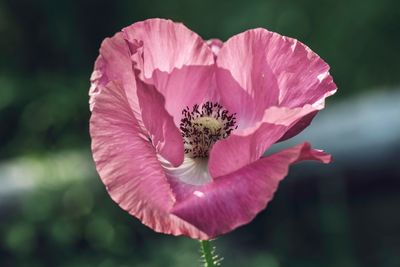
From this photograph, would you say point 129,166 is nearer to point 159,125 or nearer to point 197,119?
point 159,125

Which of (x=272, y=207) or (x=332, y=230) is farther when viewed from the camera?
(x=272, y=207)

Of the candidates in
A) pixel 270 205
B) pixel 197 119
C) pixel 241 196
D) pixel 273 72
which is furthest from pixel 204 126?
pixel 270 205

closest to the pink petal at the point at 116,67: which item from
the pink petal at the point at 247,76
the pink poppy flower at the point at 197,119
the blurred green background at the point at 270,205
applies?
the pink poppy flower at the point at 197,119

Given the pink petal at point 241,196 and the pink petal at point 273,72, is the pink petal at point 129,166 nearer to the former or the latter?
the pink petal at point 241,196

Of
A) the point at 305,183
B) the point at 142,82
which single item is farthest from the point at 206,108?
the point at 305,183

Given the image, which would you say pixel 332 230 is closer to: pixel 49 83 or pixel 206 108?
pixel 49 83

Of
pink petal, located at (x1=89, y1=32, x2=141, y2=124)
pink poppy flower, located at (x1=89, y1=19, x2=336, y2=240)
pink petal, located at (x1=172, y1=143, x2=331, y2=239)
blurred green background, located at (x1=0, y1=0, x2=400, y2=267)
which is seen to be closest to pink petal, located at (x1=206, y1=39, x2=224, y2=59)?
pink poppy flower, located at (x1=89, y1=19, x2=336, y2=240)
